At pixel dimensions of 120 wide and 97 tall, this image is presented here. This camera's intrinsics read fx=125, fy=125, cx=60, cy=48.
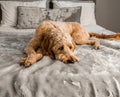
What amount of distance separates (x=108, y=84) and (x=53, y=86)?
349 mm

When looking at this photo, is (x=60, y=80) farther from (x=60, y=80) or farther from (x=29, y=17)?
(x=29, y=17)

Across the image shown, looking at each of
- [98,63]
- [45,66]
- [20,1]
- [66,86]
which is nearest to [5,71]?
[45,66]

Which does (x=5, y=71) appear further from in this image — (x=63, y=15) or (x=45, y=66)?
(x=63, y=15)

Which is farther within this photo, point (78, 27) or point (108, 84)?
point (78, 27)

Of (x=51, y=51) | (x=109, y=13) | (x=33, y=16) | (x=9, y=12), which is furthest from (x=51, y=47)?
(x=109, y=13)

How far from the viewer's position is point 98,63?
3.14 ft

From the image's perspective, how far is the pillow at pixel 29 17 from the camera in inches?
89.7

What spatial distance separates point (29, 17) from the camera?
2.28 meters

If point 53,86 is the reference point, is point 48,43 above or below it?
above

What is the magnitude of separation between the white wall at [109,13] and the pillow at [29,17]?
5.91ft

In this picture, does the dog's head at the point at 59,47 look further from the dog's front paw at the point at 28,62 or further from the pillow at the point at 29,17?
the pillow at the point at 29,17

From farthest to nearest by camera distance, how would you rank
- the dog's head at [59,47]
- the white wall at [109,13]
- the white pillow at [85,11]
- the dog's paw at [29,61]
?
the white wall at [109,13], the white pillow at [85,11], the dog's head at [59,47], the dog's paw at [29,61]

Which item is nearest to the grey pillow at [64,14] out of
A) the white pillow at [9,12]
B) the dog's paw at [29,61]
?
the white pillow at [9,12]

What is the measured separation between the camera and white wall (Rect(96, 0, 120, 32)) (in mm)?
3318
